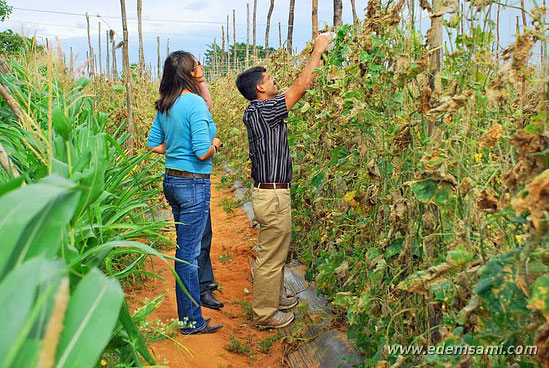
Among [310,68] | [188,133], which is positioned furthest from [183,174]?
[310,68]

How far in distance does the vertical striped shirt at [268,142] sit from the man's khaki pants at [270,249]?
0.37 ft

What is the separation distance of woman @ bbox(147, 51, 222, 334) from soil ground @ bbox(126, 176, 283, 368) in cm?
19

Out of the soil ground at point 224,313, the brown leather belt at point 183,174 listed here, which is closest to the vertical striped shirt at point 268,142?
the brown leather belt at point 183,174

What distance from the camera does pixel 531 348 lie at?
140cm

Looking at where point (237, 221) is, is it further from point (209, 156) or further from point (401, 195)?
point (401, 195)

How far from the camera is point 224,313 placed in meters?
4.02

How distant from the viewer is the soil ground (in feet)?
10.6

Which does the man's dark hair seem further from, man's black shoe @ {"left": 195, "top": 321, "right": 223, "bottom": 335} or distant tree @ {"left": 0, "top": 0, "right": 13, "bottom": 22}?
distant tree @ {"left": 0, "top": 0, "right": 13, "bottom": 22}

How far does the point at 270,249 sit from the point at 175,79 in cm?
128

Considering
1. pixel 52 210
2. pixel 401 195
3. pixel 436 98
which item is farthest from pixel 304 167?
pixel 52 210

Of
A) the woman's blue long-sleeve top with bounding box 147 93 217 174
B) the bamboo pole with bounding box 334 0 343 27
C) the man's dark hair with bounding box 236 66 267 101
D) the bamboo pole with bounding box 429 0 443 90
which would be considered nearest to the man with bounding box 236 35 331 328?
the man's dark hair with bounding box 236 66 267 101

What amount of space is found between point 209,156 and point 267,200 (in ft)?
1.57

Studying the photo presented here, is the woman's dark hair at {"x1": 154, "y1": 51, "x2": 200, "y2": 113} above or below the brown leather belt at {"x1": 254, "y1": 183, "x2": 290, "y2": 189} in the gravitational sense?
above

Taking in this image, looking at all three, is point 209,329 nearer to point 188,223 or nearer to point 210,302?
point 210,302
